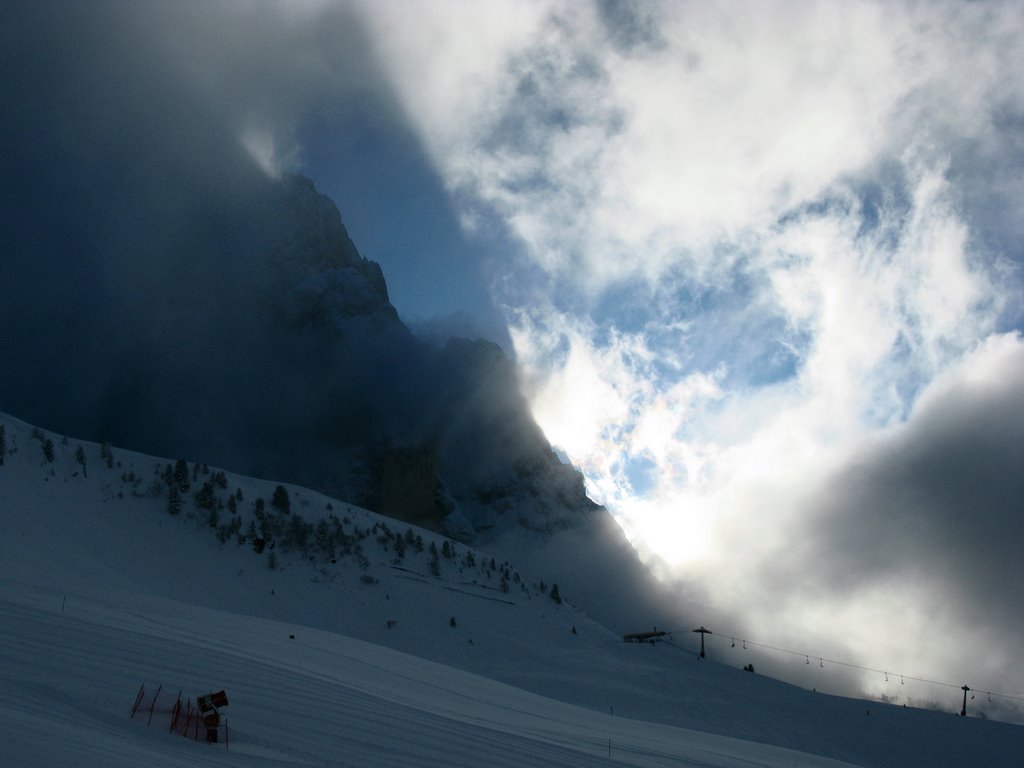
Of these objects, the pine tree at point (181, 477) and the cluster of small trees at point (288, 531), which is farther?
the pine tree at point (181, 477)

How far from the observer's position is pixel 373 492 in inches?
3814

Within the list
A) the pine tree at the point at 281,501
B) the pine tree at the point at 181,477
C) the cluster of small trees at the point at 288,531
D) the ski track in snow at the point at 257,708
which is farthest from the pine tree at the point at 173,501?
the ski track in snow at the point at 257,708

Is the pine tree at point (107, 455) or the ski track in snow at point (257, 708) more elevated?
the pine tree at point (107, 455)

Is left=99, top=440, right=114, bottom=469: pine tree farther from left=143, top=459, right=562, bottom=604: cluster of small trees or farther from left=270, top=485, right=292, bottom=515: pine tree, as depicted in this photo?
left=270, top=485, right=292, bottom=515: pine tree

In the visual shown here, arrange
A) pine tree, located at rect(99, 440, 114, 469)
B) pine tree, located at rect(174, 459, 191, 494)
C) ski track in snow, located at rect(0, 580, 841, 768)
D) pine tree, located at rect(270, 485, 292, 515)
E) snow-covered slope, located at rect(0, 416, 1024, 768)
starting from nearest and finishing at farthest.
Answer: ski track in snow, located at rect(0, 580, 841, 768) → snow-covered slope, located at rect(0, 416, 1024, 768) → pine tree, located at rect(99, 440, 114, 469) → pine tree, located at rect(174, 459, 191, 494) → pine tree, located at rect(270, 485, 292, 515)

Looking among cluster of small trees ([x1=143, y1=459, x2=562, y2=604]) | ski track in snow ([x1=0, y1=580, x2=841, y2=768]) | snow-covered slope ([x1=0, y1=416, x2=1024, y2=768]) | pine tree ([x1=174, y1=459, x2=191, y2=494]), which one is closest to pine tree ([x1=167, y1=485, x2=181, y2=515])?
cluster of small trees ([x1=143, y1=459, x2=562, y2=604])

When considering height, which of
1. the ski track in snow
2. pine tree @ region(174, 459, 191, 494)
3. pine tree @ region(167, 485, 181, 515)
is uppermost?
pine tree @ region(174, 459, 191, 494)

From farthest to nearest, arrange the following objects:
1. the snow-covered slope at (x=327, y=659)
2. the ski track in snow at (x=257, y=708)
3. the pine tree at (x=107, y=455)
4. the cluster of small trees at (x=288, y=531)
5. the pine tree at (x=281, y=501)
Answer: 1. the pine tree at (x=281, y=501)
2. the pine tree at (x=107, y=455)
3. the cluster of small trees at (x=288, y=531)
4. the snow-covered slope at (x=327, y=659)
5. the ski track in snow at (x=257, y=708)

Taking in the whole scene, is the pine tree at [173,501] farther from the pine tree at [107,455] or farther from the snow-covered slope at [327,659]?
the pine tree at [107,455]

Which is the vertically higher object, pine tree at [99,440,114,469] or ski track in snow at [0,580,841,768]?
pine tree at [99,440,114,469]

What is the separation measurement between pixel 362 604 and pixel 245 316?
77012mm

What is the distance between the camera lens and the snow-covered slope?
9.36 metres

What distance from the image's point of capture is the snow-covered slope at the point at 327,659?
9.36 meters

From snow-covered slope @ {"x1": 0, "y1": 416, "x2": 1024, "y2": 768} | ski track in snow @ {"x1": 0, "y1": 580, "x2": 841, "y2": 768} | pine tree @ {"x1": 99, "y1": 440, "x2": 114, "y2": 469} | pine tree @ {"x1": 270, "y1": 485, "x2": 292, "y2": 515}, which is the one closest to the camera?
ski track in snow @ {"x1": 0, "y1": 580, "x2": 841, "y2": 768}
